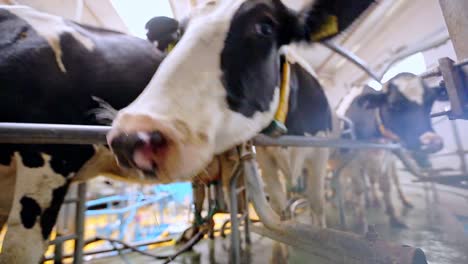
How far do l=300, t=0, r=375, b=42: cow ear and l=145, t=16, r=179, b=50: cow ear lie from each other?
0.68 metres

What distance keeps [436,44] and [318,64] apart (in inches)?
142

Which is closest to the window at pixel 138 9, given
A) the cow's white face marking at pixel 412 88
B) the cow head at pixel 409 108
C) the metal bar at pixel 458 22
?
the cow head at pixel 409 108

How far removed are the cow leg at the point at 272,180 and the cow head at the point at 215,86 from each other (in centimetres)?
84

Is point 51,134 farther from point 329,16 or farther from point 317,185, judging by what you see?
point 317,185

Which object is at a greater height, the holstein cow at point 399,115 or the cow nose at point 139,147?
the holstein cow at point 399,115

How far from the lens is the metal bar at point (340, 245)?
0.48m

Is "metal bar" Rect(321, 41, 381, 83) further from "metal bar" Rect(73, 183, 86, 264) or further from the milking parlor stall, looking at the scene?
"metal bar" Rect(73, 183, 86, 264)

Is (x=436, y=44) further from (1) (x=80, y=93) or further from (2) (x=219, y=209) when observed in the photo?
(1) (x=80, y=93)

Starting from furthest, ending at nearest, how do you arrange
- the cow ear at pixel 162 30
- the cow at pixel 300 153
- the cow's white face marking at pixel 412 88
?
the cow's white face marking at pixel 412 88
the cow at pixel 300 153
the cow ear at pixel 162 30

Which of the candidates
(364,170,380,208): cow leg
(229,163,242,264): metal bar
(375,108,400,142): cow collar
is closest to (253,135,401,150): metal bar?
(229,163,242,264): metal bar

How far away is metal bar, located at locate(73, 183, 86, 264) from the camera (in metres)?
1.12

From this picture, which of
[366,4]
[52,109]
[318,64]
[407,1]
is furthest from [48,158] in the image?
[318,64]

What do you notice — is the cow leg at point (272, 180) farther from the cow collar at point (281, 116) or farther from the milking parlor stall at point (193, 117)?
the cow collar at point (281, 116)

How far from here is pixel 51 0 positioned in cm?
205
